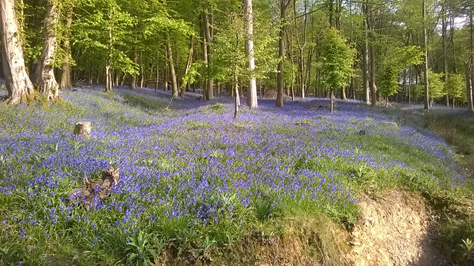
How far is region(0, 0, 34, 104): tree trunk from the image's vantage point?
34.8 feet

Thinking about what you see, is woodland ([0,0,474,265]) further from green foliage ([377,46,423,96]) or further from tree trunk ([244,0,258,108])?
green foliage ([377,46,423,96])

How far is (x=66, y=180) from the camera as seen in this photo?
4414 millimetres

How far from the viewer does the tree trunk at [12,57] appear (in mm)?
10609

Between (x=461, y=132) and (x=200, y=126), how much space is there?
60.7 ft

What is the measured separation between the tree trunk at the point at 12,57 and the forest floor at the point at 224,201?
152 centimetres

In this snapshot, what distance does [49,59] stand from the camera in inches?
496

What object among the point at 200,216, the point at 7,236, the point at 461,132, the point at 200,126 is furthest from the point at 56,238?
the point at 461,132

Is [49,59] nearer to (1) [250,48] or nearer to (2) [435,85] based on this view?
(1) [250,48]

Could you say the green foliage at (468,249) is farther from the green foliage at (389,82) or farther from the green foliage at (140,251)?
the green foliage at (389,82)

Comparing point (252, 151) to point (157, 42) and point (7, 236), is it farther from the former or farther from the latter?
point (157, 42)

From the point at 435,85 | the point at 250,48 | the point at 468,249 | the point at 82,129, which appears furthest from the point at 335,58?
the point at 435,85

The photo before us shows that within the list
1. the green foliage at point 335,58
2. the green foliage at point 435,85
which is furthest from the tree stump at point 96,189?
the green foliage at point 435,85

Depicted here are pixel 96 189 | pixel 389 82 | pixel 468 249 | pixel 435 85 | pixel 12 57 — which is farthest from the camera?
pixel 435 85

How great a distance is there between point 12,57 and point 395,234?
12798 mm
